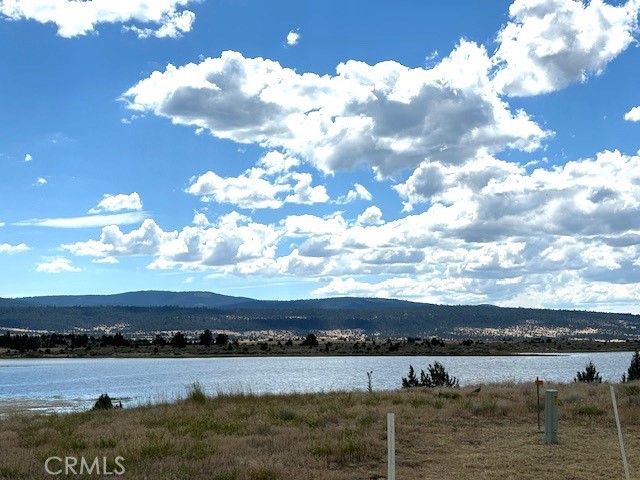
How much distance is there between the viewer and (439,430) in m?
19.3

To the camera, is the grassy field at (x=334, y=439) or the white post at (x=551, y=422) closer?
the grassy field at (x=334, y=439)

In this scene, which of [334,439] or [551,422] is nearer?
[334,439]

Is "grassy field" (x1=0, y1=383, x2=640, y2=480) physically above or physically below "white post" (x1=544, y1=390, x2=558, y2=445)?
below

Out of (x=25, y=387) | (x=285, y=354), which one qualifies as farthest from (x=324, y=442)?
(x=285, y=354)

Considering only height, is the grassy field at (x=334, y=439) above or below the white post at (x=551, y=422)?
below

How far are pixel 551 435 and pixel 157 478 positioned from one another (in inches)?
385

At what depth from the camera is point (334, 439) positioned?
16.6 metres

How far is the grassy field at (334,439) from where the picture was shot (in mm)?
14008

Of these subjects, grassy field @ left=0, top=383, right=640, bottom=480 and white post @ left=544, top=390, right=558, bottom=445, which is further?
white post @ left=544, top=390, right=558, bottom=445

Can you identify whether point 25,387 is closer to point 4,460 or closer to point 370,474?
point 4,460

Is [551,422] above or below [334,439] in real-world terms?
above

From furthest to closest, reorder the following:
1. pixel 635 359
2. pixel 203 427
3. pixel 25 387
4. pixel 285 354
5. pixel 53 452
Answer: pixel 285 354
pixel 25 387
pixel 635 359
pixel 203 427
pixel 53 452

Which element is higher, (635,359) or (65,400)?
(635,359)

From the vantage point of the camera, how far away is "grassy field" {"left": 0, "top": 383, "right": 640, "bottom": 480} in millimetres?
14008
